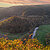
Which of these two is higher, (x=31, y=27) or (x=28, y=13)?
(x=28, y=13)

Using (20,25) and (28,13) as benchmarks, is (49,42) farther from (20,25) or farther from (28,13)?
(28,13)

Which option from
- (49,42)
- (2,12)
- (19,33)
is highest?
(2,12)

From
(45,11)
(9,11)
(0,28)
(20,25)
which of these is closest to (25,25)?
(20,25)

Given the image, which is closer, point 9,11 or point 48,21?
point 48,21

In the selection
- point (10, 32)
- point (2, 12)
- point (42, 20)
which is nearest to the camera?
point (10, 32)

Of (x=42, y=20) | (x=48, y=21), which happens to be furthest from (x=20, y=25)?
(x=48, y=21)

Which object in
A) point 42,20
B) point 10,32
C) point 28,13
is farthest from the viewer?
point 28,13

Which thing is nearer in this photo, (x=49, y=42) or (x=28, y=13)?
(x=49, y=42)

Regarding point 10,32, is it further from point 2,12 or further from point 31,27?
point 2,12

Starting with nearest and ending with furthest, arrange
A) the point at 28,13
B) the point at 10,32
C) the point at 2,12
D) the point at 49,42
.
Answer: the point at 49,42, the point at 10,32, the point at 28,13, the point at 2,12
